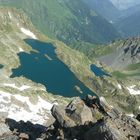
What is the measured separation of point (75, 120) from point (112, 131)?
54.7ft

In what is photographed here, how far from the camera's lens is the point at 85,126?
81562 millimetres

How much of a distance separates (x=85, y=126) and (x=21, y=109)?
355ft

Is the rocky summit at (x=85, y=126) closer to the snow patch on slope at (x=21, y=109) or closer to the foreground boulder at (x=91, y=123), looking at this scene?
the foreground boulder at (x=91, y=123)

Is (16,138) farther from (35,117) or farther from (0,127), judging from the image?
(35,117)

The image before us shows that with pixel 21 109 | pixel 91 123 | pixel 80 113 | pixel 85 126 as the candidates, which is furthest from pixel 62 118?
pixel 21 109

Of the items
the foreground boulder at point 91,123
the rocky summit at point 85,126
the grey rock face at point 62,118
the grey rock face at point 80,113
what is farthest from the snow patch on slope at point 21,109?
the grey rock face at point 80,113

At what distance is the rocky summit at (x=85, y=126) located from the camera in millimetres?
72062

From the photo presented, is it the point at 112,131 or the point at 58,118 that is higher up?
the point at 112,131

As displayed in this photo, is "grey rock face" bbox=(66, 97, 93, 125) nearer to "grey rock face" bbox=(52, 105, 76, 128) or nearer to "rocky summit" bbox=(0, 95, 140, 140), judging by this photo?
"rocky summit" bbox=(0, 95, 140, 140)

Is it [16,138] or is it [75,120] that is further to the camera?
[75,120]

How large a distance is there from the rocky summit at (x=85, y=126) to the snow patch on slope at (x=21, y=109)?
80154 mm

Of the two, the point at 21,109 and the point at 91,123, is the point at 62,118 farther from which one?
the point at 21,109

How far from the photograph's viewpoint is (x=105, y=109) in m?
91.1

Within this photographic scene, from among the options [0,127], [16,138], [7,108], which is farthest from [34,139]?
[7,108]
